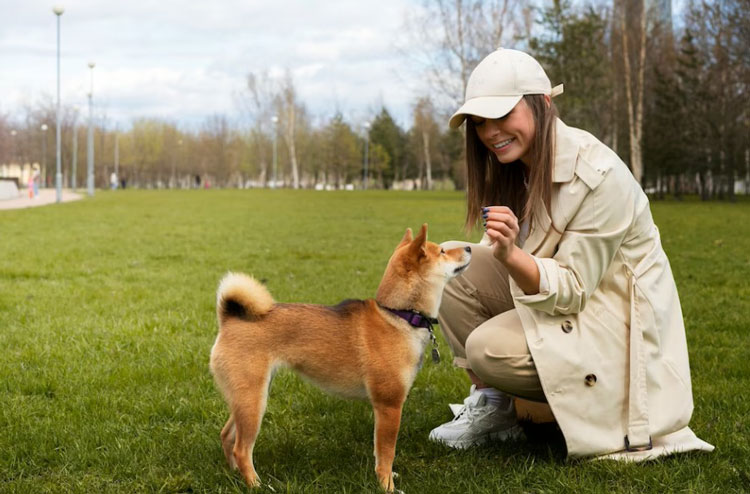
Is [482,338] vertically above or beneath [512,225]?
beneath

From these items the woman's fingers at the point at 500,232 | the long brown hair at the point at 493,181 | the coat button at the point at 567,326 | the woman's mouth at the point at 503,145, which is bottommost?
the coat button at the point at 567,326

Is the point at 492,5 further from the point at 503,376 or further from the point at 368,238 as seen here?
the point at 503,376

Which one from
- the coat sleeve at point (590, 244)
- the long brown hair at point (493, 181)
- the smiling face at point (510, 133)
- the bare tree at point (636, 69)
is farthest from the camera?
the bare tree at point (636, 69)

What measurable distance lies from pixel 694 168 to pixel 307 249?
32.8 metres

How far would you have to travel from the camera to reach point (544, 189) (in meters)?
3.10

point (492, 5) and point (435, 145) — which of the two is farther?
point (435, 145)

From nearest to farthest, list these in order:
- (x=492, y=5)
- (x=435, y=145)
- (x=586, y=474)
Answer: (x=586, y=474)
(x=492, y=5)
(x=435, y=145)

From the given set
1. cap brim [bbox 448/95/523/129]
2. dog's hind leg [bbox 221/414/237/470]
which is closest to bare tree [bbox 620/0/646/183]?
cap brim [bbox 448/95/523/129]

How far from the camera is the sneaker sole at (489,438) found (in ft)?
11.4

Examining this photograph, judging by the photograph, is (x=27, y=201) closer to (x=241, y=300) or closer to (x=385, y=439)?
(x=241, y=300)

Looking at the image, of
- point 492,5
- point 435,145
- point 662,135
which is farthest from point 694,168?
point 435,145

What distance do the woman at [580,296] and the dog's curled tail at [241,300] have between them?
3.26 ft

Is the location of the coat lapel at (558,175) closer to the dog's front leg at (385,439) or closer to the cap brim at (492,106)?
the cap brim at (492,106)

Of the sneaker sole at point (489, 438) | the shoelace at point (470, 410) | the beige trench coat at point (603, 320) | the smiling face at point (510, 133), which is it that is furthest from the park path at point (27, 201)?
the beige trench coat at point (603, 320)
